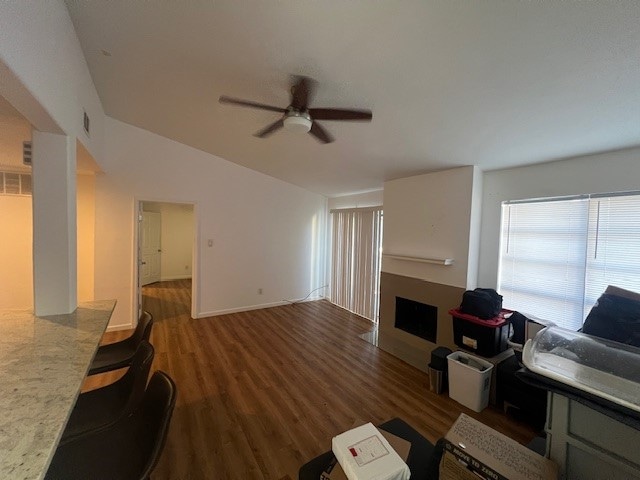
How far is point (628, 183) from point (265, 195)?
4.54 m

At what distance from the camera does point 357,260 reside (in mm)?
4727

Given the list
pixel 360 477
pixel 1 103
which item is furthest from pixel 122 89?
pixel 360 477

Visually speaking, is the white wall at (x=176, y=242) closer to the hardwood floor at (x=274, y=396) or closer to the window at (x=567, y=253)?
the hardwood floor at (x=274, y=396)

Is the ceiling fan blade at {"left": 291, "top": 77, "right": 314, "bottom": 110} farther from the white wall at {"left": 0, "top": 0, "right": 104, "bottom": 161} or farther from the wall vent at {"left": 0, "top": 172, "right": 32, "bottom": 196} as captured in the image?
the wall vent at {"left": 0, "top": 172, "right": 32, "bottom": 196}

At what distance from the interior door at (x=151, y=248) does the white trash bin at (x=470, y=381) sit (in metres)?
6.72

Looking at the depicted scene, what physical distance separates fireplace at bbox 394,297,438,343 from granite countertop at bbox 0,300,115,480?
317 centimetres

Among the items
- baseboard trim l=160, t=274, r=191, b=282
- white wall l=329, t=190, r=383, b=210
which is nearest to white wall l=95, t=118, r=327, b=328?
white wall l=329, t=190, r=383, b=210

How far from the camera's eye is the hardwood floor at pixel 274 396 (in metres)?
1.78

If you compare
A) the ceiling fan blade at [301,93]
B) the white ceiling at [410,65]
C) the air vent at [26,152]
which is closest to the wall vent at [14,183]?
the white ceiling at [410,65]

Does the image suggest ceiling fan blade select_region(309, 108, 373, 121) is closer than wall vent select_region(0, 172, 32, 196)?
Yes

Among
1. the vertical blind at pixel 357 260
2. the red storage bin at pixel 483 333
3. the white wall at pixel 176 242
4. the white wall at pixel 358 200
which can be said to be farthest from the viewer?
the white wall at pixel 176 242

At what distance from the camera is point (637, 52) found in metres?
1.22

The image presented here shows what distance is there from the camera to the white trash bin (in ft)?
7.41

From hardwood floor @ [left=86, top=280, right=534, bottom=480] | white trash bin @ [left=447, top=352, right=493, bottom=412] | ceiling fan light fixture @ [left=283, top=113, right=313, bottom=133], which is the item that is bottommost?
hardwood floor @ [left=86, top=280, right=534, bottom=480]
